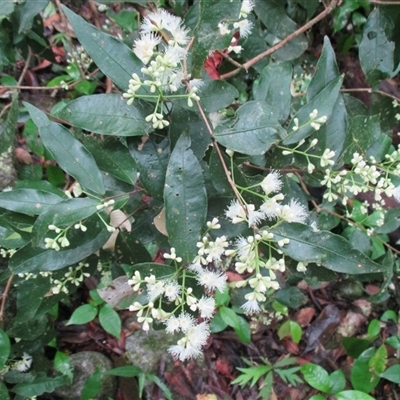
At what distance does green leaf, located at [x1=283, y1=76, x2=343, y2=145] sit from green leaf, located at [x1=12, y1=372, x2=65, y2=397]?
1.52 meters

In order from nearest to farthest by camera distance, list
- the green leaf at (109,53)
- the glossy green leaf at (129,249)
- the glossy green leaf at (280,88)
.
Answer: the green leaf at (109,53), the glossy green leaf at (280,88), the glossy green leaf at (129,249)

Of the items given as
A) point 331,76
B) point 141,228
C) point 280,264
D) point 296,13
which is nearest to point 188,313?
point 280,264

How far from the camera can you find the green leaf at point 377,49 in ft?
5.07

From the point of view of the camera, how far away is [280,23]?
1.75 m

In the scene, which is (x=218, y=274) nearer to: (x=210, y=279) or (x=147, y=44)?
(x=210, y=279)

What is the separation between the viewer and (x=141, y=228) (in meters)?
1.43

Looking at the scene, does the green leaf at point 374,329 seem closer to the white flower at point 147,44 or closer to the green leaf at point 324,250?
the green leaf at point 324,250

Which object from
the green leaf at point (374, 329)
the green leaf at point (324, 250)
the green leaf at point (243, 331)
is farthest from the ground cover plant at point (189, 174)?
the green leaf at point (374, 329)

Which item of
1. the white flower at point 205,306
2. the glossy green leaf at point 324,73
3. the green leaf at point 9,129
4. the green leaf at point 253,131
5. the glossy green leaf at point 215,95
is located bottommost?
the white flower at point 205,306

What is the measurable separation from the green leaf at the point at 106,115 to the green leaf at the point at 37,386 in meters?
1.33

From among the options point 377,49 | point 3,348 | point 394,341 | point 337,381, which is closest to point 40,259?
point 3,348

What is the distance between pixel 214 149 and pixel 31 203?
512 mm

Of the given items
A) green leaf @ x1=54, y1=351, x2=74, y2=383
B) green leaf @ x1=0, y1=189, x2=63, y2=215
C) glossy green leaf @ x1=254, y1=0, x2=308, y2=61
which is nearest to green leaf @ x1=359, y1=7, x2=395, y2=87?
glossy green leaf @ x1=254, y1=0, x2=308, y2=61

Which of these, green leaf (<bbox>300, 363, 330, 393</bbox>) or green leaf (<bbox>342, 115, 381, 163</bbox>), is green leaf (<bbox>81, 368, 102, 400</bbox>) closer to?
green leaf (<bbox>300, 363, 330, 393</bbox>)
